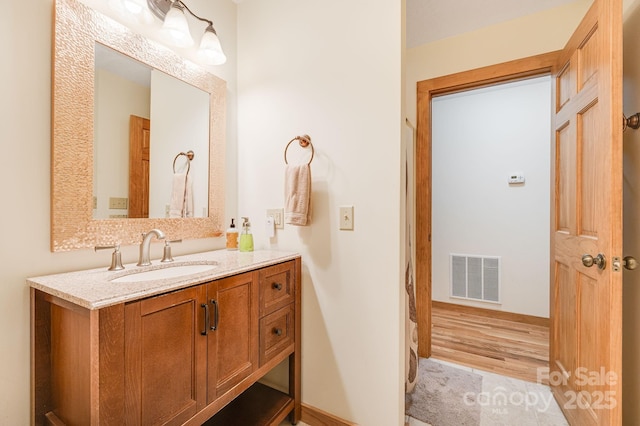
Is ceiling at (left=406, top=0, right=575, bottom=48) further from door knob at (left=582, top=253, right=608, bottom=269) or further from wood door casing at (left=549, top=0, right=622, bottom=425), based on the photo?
door knob at (left=582, top=253, right=608, bottom=269)

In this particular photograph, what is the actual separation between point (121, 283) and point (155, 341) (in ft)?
0.74

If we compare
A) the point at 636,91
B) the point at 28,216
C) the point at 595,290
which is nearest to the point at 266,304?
the point at 28,216

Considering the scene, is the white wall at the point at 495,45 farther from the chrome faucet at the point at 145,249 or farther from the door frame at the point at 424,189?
the chrome faucet at the point at 145,249

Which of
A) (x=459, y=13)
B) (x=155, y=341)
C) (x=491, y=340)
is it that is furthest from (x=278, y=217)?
(x=491, y=340)

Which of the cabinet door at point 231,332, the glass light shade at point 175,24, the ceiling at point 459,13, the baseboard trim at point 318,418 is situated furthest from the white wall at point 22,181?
the ceiling at point 459,13

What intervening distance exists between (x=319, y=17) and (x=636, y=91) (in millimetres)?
1576

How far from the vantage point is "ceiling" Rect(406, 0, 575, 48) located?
184 cm

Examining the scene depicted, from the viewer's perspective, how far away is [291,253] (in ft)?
5.07

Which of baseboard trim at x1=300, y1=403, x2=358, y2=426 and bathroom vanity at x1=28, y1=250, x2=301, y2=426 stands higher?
bathroom vanity at x1=28, y1=250, x2=301, y2=426

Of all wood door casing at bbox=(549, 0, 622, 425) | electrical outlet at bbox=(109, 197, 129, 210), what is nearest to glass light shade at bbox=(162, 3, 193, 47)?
electrical outlet at bbox=(109, 197, 129, 210)

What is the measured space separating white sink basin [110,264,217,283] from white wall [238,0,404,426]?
0.47 meters

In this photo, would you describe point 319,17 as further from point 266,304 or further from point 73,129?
point 266,304

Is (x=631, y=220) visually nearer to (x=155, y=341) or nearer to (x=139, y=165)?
(x=155, y=341)

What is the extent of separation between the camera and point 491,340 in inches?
98.5
